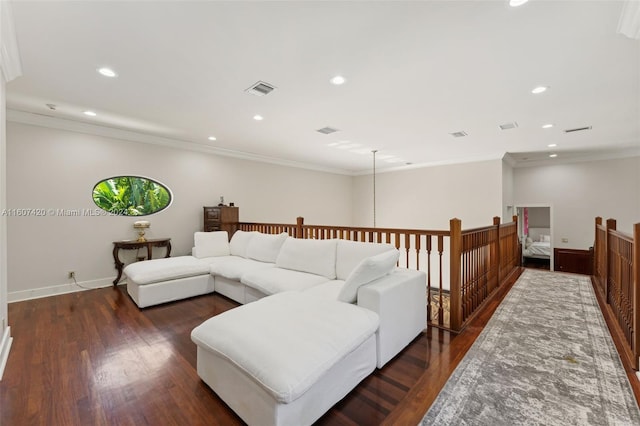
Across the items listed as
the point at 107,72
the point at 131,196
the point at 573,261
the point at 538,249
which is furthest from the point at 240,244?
the point at 538,249

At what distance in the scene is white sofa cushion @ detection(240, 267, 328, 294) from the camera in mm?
2879

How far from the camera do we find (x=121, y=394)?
6.01ft

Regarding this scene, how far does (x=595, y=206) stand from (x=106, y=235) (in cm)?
1075

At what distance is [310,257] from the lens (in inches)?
129

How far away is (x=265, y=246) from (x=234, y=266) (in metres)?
0.55

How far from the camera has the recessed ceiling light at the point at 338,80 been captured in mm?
2693

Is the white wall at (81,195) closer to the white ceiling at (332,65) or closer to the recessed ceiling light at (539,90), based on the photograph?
the white ceiling at (332,65)

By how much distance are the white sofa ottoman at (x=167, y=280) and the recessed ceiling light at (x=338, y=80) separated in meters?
3.16

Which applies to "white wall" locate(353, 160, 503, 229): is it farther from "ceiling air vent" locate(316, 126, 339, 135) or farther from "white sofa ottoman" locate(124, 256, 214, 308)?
"white sofa ottoman" locate(124, 256, 214, 308)

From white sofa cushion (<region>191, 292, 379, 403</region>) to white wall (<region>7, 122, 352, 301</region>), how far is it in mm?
3829

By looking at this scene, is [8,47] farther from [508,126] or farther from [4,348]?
[508,126]

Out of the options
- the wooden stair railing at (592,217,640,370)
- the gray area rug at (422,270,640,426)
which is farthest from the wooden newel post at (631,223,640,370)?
the gray area rug at (422,270,640,426)

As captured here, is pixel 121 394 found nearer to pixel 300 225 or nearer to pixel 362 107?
pixel 300 225

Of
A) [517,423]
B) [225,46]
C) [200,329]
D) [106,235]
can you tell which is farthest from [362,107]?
[106,235]
